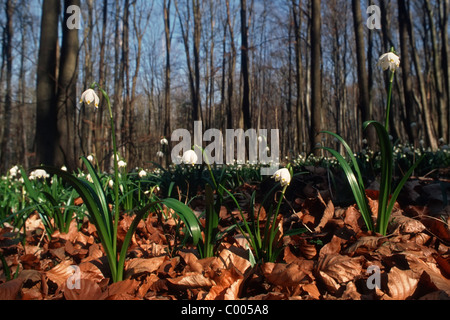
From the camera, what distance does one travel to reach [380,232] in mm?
1550

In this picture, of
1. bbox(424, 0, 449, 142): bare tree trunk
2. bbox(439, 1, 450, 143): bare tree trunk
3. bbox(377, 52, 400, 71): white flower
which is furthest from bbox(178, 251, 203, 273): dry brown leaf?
bbox(439, 1, 450, 143): bare tree trunk

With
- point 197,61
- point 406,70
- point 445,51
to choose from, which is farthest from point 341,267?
Result: point 197,61

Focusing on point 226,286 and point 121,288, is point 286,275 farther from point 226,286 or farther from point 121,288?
point 121,288

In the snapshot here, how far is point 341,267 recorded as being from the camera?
1.28 meters

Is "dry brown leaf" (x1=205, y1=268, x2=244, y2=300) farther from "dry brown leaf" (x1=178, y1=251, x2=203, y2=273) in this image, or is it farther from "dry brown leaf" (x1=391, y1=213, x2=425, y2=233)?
"dry brown leaf" (x1=391, y1=213, x2=425, y2=233)

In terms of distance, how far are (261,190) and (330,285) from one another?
154 cm

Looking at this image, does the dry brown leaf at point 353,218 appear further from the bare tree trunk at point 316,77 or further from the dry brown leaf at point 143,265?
the bare tree trunk at point 316,77

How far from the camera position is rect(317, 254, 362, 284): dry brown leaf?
1248 mm

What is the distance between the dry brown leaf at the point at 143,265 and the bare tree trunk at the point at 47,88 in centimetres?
386

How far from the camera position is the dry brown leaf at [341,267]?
125 cm

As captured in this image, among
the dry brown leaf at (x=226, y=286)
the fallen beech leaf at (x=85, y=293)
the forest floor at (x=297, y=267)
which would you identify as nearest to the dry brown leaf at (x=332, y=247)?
the forest floor at (x=297, y=267)

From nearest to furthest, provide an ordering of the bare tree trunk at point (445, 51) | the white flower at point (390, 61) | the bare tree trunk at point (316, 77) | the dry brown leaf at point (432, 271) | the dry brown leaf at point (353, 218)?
1. the dry brown leaf at point (432, 271)
2. the white flower at point (390, 61)
3. the dry brown leaf at point (353, 218)
4. the bare tree trunk at point (316, 77)
5. the bare tree trunk at point (445, 51)
